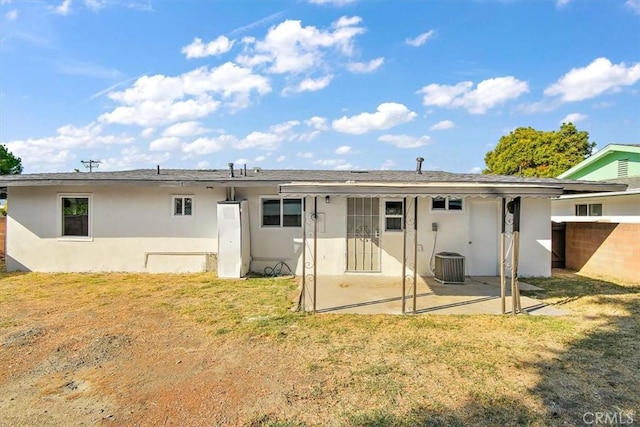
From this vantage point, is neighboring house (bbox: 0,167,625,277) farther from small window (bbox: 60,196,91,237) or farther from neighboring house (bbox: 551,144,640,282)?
neighboring house (bbox: 551,144,640,282)

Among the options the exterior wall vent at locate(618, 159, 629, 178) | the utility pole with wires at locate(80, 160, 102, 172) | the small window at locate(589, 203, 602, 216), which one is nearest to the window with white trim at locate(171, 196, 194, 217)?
the small window at locate(589, 203, 602, 216)

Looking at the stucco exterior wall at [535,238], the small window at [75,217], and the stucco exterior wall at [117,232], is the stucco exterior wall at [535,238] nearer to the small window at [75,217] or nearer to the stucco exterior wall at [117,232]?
the stucco exterior wall at [117,232]

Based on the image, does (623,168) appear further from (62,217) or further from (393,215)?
(62,217)

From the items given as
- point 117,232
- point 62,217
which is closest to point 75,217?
point 62,217

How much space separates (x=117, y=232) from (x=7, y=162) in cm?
3887

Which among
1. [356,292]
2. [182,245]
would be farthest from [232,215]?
[356,292]

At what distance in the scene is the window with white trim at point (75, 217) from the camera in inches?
399

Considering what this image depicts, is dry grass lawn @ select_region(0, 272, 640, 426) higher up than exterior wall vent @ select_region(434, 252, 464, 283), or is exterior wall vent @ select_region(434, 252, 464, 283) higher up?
exterior wall vent @ select_region(434, 252, 464, 283)

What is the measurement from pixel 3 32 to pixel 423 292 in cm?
1345

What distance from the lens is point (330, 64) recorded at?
16.6m

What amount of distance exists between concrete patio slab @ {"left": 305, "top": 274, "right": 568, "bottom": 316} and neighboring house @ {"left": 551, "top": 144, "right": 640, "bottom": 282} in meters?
3.25

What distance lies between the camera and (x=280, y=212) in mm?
10031

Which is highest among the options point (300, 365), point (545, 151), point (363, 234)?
point (545, 151)

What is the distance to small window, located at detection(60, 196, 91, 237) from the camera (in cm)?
1014
